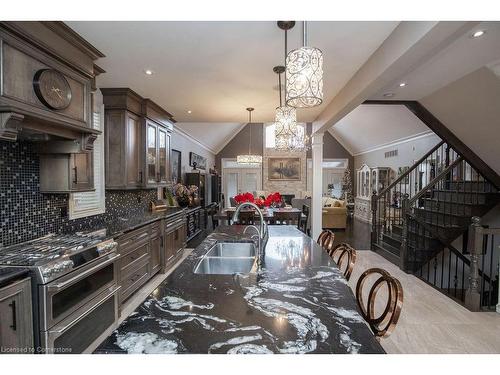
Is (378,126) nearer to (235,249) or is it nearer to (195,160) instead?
(195,160)

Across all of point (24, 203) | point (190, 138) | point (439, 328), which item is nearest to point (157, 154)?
point (24, 203)

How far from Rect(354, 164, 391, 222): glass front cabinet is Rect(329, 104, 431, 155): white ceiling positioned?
2.97ft

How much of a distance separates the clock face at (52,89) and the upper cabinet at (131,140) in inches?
58.9

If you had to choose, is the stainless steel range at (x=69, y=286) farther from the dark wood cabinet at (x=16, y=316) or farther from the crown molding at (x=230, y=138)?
the crown molding at (x=230, y=138)

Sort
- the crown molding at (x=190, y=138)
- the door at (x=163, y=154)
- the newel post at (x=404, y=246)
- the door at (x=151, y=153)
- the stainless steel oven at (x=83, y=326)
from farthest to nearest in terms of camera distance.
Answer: the crown molding at (x=190, y=138) < the door at (x=163, y=154) < the newel post at (x=404, y=246) < the door at (x=151, y=153) < the stainless steel oven at (x=83, y=326)

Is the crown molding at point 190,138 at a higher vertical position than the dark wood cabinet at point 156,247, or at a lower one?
higher

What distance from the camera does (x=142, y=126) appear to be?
4027 mm

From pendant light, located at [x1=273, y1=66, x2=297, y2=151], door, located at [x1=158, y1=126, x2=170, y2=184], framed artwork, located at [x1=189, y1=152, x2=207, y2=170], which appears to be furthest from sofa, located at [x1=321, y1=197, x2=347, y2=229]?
pendant light, located at [x1=273, y1=66, x2=297, y2=151]

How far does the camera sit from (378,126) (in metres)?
8.20

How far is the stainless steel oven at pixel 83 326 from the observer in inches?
69.6

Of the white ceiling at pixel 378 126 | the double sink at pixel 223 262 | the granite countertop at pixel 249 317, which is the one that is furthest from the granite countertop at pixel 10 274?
the white ceiling at pixel 378 126

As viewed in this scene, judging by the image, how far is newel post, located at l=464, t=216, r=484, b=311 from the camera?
2.98m
